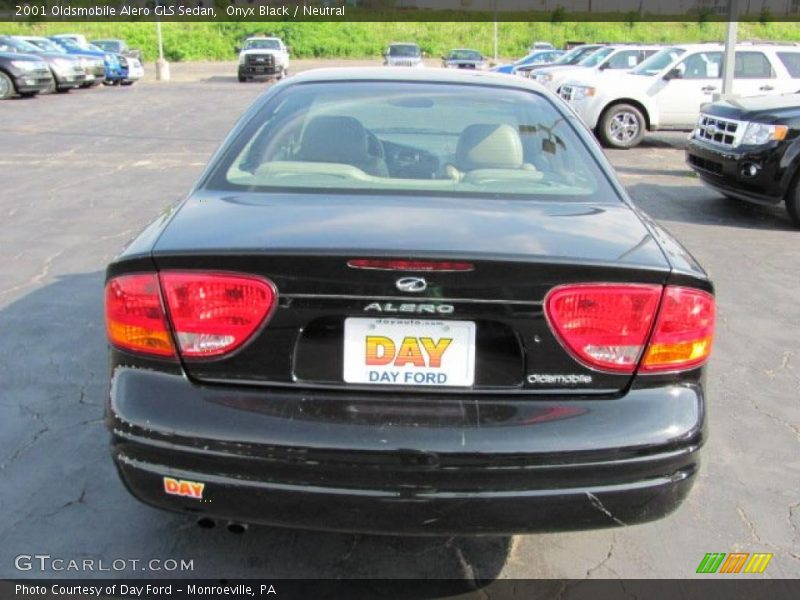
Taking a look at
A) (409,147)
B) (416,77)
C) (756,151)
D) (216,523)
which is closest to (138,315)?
(216,523)

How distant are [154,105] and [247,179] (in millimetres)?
19347

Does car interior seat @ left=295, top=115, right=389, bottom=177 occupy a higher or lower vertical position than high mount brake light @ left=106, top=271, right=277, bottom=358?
higher

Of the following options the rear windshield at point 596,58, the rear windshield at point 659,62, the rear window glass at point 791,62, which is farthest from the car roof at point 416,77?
the rear windshield at point 596,58

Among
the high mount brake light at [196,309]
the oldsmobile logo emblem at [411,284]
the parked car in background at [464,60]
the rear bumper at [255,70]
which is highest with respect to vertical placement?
the oldsmobile logo emblem at [411,284]

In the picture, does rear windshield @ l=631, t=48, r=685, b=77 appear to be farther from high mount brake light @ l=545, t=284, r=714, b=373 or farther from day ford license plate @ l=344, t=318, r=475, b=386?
day ford license plate @ l=344, t=318, r=475, b=386

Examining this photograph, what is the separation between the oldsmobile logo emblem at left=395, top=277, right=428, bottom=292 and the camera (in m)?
2.15

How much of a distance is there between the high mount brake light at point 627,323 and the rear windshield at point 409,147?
0.71m

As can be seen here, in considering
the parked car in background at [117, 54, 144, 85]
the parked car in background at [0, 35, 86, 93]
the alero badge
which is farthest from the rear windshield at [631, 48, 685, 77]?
the parked car in background at [117, 54, 144, 85]

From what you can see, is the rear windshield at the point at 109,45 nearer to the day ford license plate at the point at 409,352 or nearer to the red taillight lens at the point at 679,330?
the day ford license plate at the point at 409,352

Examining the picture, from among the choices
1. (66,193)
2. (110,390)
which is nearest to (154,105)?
(66,193)

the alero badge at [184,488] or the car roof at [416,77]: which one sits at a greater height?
the car roof at [416,77]

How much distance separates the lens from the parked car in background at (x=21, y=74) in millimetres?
20203

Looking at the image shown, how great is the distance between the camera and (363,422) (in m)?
2.19

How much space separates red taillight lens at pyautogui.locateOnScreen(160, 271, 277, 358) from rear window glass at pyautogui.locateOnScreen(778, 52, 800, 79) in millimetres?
13862
